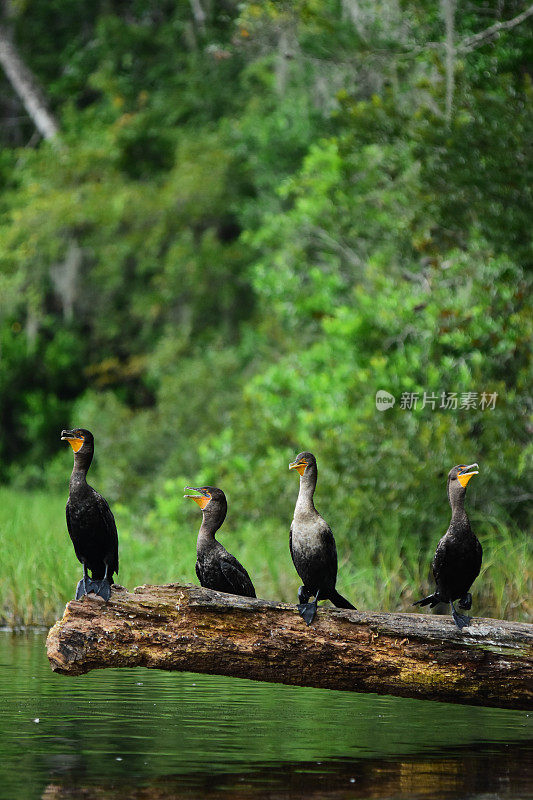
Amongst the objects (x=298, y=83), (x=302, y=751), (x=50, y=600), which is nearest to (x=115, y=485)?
(x=298, y=83)

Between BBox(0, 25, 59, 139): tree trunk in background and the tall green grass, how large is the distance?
10328mm

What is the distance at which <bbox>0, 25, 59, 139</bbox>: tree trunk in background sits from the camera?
2028cm

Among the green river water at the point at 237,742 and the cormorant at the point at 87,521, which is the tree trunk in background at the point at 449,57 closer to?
the green river water at the point at 237,742

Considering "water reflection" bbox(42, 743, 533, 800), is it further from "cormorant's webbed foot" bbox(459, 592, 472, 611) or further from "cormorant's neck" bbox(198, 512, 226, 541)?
"cormorant's neck" bbox(198, 512, 226, 541)

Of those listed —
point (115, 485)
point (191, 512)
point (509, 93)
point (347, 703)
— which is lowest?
point (115, 485)

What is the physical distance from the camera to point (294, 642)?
583cm

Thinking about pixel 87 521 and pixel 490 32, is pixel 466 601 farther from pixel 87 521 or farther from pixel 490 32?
pixel 490 32

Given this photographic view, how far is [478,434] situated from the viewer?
11.5 m

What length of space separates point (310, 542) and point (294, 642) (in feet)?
1.64

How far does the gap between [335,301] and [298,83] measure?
4211 mm

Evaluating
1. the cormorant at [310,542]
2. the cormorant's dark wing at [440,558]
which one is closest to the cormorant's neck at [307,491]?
the cormorant at [310,542]

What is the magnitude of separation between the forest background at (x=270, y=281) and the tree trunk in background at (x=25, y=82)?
290mm

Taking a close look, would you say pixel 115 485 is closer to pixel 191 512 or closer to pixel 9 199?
pixel 191 512

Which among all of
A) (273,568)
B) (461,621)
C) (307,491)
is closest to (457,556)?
(461,621)
